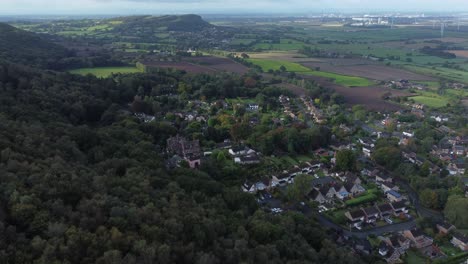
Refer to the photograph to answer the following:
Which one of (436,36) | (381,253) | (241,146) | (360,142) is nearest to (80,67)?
(241,146)

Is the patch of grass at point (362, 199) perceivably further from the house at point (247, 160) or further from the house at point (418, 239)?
the house at point (247, 160)

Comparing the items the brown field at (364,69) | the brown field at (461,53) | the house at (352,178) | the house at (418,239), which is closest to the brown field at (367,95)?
the brown field at (364,69)

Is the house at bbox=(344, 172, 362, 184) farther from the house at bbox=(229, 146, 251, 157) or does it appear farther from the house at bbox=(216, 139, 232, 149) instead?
the house at bbox=(216, 139, 232, 149)

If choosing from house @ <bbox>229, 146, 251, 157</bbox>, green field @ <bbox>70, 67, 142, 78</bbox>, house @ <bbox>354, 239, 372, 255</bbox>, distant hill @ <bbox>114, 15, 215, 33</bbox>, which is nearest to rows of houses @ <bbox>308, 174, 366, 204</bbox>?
house @ <bbox>354, 239, 372, 255</bbox>

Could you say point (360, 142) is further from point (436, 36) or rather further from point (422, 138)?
point (436, 36)

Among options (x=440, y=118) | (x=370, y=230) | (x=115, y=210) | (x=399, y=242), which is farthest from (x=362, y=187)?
(x=440, y=118)

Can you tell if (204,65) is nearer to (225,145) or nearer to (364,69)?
(364,69)

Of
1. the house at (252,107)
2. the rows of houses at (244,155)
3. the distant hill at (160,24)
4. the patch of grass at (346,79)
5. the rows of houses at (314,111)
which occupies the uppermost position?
the distant hill at (160,24)

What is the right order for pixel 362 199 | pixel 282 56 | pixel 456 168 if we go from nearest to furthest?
pixel 362 199 < pixel 456 168 < pixel 282 56
